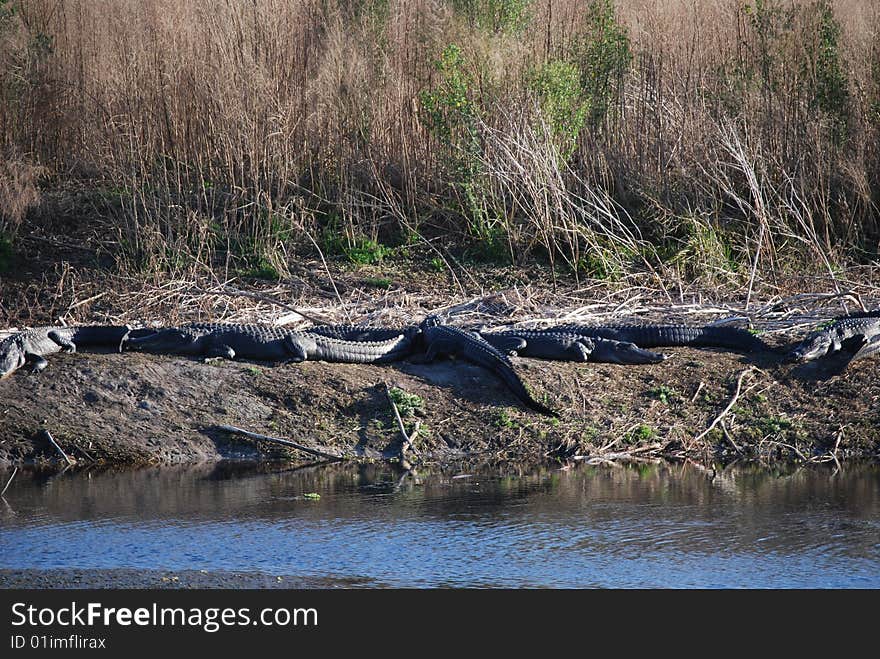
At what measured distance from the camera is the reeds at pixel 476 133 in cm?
1036

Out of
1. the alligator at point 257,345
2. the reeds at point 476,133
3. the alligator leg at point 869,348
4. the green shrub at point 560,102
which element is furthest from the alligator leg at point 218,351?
the green shrub at point 560,102

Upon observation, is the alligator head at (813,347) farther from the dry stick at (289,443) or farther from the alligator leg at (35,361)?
the alligator leg at (35,361)

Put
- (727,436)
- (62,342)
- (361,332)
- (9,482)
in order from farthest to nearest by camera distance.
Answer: (361,332) < (62,342) < (727,436) < (9,482)

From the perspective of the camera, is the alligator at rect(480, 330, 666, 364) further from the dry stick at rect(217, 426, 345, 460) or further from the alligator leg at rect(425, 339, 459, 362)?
the dry stick at rect(217, 426, 345, 460)

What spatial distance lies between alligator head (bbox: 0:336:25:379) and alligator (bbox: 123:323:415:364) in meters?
0.71

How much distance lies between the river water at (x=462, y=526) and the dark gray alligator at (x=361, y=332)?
1605 mm

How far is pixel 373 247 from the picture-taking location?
10.7 metres

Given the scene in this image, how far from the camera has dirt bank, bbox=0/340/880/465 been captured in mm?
6621

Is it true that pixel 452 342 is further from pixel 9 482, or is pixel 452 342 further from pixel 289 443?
pixel 9 482

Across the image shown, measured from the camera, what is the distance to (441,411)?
696 cm

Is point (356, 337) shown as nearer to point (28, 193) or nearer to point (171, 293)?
point (171, 293)

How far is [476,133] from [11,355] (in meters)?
5.17

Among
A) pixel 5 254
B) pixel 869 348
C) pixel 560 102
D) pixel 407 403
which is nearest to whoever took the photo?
pixel 407 403

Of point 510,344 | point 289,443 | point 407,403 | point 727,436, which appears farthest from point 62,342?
point 727,436
